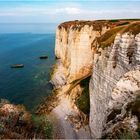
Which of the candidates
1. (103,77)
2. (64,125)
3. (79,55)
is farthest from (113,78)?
(79,55)

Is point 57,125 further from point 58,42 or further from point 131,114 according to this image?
point 58,42

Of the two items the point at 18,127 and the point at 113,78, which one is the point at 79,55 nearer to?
the point at 113,78

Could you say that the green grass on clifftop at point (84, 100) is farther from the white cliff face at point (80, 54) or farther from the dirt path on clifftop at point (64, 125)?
the white cliff face at point (80, 54)

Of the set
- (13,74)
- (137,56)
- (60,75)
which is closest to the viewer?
(137,56)

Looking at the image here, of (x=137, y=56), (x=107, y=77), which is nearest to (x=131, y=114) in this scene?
(x=137, y=56)

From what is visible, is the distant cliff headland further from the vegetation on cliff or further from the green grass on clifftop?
the vegetation on cliff

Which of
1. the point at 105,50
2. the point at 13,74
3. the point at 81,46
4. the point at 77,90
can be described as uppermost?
the point at 105,50

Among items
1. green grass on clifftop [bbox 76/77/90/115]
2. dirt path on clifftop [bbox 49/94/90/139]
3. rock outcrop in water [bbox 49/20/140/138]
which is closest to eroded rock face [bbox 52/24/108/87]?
rock outcrop in water [bbox 49/20/140/138]

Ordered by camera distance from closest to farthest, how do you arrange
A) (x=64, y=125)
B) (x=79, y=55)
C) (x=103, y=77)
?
(x=103, y=77) < (x=64, y=125) < (x=79, y=55)
